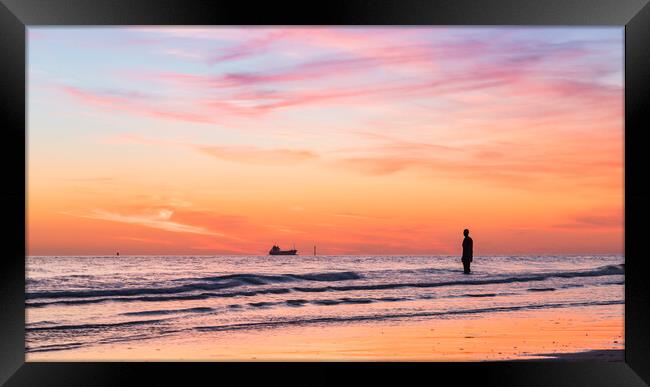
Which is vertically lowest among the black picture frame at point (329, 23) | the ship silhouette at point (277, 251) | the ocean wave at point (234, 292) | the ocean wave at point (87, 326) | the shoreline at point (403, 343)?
the ship silhouette at point (277, 251)

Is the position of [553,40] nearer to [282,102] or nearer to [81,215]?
[282,102]

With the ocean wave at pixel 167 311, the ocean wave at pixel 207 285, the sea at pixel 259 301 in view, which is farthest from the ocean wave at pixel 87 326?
the ocean wave at pixel 207 285

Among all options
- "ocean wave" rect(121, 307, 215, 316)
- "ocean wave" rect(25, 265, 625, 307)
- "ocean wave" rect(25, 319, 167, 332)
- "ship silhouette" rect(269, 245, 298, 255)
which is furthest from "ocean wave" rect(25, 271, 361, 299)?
"ship silhouette" rect(269, 245, 298, 255)

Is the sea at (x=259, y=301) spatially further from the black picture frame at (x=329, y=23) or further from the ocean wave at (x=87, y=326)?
the black picture frame at (x=329, y=23)

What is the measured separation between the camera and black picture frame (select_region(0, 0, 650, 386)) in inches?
168

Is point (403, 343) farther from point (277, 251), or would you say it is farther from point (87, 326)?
point (277, 251)

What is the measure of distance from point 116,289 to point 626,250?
10041 mm

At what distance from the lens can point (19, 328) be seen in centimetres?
445

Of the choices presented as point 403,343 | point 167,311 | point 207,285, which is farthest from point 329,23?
point 207,285

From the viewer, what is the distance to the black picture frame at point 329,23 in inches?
168

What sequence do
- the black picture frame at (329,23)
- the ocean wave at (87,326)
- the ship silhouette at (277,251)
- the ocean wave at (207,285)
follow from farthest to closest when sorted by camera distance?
the ship silhouette at (277,251), the ocean wave at (207,285), the ocean wave at (87,326), the black picture frame at (329,23)

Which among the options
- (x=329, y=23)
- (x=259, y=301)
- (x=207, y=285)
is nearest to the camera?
(x=329, y=23)

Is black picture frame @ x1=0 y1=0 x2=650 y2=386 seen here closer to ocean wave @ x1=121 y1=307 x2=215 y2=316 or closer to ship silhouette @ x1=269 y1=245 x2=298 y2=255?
ocean wave @ x1=121 y1=307 x2=215 y2=316

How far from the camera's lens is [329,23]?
4.36 meters
